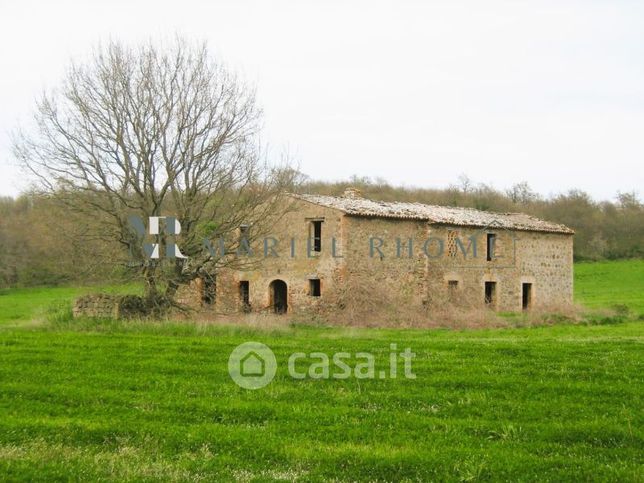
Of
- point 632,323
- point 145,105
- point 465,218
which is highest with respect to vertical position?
point 145,105

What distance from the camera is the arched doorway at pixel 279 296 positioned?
2905 centimetres

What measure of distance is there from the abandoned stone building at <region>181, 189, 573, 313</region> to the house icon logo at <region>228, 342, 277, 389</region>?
11.0 meters

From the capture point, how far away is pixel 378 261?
27.5 metres

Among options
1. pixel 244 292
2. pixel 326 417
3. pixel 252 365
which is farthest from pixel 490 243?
pixel 326 417

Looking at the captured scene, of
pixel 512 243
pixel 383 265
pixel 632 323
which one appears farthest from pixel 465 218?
pixel 632 323

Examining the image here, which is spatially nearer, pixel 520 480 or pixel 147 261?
pixel 520 480

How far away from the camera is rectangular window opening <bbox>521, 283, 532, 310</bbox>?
33.0 metres

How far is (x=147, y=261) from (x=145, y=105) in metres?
4.86

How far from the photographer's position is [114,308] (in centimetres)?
2172

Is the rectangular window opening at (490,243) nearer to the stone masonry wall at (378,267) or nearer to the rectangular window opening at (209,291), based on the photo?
the stone masonry wall at (378,267)

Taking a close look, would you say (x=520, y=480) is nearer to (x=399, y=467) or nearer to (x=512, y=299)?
(x=399, y=467)

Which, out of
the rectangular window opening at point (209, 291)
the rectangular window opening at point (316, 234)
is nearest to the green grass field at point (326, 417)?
the rectangular window opening at point (316, 234)

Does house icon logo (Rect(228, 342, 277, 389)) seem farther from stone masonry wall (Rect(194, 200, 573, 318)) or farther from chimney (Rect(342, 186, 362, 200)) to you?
chimney (Rect(342, 186, 362, 200))

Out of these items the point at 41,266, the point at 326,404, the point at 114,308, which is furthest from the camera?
the point at 41,266
